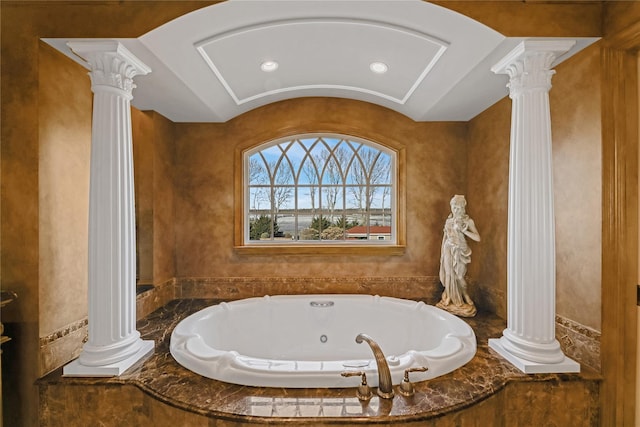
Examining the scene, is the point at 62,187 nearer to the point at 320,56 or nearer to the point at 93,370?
the point at 93,370

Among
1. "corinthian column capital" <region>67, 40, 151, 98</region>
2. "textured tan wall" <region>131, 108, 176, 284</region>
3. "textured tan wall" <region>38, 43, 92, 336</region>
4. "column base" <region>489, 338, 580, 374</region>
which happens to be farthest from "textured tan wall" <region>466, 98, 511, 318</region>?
"textured tan wall" <region>38, 43, 92, 336</region>

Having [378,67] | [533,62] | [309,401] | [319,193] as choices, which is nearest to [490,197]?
[533,62]

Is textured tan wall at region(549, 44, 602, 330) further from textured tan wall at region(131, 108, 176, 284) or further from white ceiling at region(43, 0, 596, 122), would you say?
textured tan wall at region(131, 108, 176, 284)

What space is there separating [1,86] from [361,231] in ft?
8.90

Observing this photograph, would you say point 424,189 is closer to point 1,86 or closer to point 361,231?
point 361,231

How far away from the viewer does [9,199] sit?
1661 millimetres

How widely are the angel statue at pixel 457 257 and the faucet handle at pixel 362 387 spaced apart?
1.37 m

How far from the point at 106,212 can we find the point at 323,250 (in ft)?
5.92

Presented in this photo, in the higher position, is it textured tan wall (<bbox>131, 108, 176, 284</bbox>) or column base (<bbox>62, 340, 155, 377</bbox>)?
textured tan wall (<bbox>131, 108, 176, 284</bbox>)

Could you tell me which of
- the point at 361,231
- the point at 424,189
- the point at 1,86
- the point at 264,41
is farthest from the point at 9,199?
the point at 424,189

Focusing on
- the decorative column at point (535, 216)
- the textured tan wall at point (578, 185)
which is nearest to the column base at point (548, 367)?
the decorative column at point (535, 216)

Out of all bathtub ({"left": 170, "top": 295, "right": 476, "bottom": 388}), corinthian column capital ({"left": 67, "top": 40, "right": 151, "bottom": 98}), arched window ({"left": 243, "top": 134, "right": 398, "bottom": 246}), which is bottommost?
bathtub ({"left": 170, "top": 295, "right": 476, "bottom": 388})

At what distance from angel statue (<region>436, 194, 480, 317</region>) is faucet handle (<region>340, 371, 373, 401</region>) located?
137 cm

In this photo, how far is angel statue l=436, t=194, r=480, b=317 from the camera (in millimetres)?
2551
